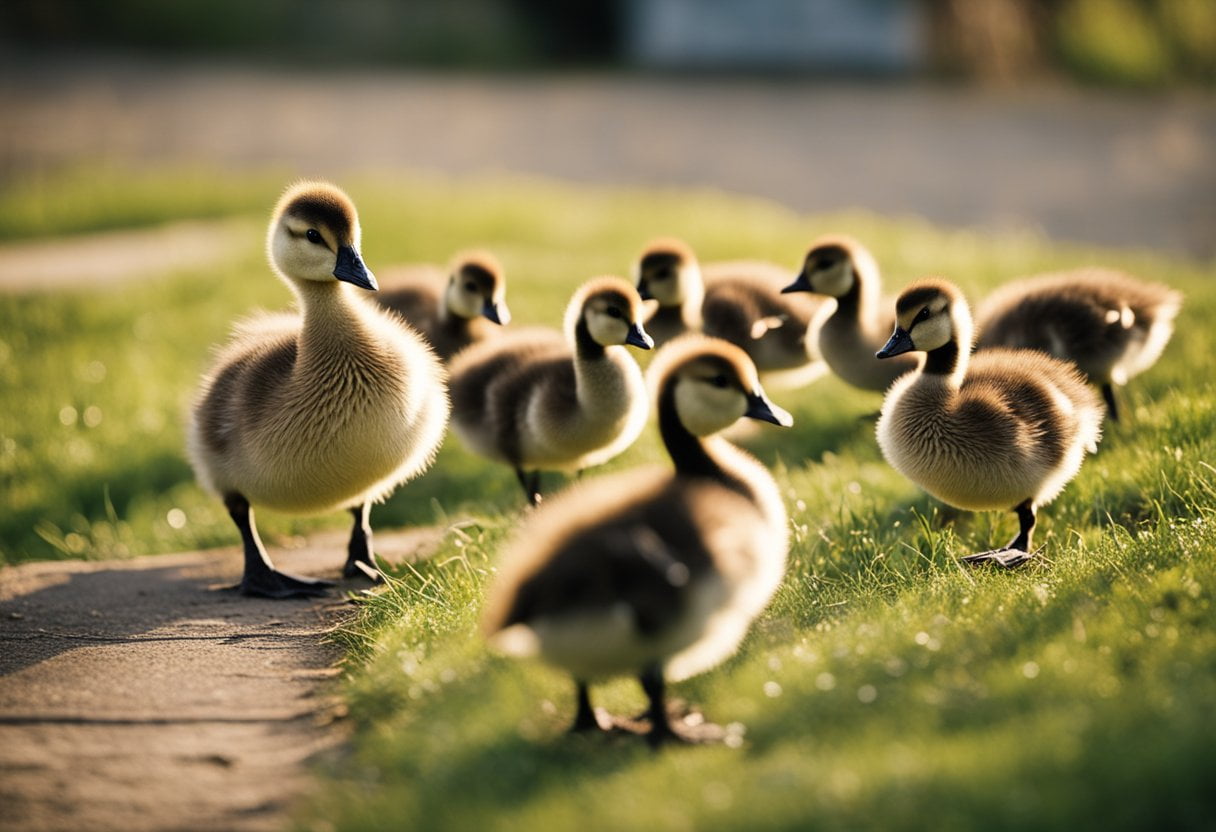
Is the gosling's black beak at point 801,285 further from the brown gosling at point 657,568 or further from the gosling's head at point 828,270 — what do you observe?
the brown gosling at point 657,568

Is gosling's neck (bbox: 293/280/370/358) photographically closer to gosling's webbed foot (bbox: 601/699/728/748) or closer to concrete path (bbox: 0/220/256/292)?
gosling's webbed foot (bbox: 601/699/728/748)

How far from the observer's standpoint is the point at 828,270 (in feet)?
22.3

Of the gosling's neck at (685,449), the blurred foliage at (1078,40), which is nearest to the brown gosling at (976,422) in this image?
the gosling's neck at (685,449)

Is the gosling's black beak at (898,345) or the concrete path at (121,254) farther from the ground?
the concrete path at (121,254)

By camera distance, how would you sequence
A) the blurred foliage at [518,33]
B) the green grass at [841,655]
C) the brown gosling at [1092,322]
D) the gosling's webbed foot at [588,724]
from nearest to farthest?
the green grass at [841,655] → the gosling's webbed foot at [588,724] → the brown gosling at [1092,322] → the blurred foliage at [518,33]

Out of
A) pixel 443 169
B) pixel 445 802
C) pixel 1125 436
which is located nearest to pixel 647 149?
pixel 443 169

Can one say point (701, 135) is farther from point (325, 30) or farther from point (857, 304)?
point (857, 304)

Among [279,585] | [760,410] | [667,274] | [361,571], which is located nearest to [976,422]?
[760,410]

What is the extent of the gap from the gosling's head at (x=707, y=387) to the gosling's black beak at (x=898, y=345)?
1125 millimetres

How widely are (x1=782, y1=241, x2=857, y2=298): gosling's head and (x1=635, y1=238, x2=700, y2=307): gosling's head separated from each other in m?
0.63

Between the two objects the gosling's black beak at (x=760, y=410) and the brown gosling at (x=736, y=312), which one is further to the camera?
the brown gosling at (x=736, y=312)

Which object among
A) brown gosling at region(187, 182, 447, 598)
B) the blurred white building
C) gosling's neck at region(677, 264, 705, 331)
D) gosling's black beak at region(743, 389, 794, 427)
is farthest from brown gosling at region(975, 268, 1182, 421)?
the blurred white building

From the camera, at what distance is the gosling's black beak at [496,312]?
276 inches

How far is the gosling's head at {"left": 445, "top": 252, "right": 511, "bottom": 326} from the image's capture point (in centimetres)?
708
